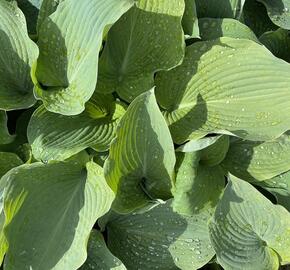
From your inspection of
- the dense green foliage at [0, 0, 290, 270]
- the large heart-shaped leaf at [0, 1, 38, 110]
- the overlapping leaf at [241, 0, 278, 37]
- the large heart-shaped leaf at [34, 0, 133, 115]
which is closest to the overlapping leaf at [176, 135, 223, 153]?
the dense green foliage at [0, 0, 290, 270]

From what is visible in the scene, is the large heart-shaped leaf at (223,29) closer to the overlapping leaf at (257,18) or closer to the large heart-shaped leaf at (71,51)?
the overlapping leaf at (257,18)

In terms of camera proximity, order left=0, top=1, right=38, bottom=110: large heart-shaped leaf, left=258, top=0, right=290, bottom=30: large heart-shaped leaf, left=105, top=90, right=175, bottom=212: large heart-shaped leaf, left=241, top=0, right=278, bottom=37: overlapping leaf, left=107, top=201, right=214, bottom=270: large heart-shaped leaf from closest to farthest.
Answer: left=105, top=90, right=175, bottom=212: large heart-shaped leaf
left=0, top=1, right=38, bottom=110: large heart-shaped leaf
left=107, top=201, right=214, bottom=270: large heart-shaped leaf
left=258, top=0, right=290, bottom=30: large heart-shaped leaf
left=241, top=0, right=278, bottom=37: overlapping leaf

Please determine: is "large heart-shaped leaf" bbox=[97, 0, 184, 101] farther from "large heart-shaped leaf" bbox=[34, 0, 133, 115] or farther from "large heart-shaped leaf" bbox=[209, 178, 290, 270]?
"large heart-shaped leaf" bbox=[209, 178, 290, 270]

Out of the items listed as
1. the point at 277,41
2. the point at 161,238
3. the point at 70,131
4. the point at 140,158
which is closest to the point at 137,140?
the point at 140,158

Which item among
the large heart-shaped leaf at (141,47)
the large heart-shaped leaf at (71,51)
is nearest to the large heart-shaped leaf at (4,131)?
the large heart-shaped leaf at (71,51)

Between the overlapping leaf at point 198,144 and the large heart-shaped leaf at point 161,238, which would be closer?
the overlapping leaf at point 198,144

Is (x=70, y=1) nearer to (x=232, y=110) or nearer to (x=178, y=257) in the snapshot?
(x=232, y=110)

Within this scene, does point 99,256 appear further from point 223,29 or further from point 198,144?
point 223,29

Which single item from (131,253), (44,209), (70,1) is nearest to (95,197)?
(44,209)
